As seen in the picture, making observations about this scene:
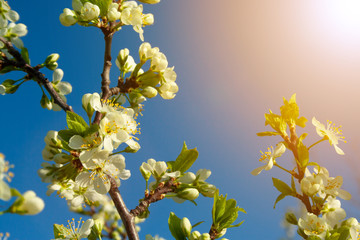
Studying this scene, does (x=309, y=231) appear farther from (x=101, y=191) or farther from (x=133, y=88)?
(x=133, y=88)

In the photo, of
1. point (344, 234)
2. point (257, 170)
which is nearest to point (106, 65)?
point (257, 170)

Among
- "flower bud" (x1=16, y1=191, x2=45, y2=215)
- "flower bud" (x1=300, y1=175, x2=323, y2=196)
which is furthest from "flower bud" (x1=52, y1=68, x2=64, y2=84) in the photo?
"flower bud" (x1=300, y1=175, x2=323, y2=196)

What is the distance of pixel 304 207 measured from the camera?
1.82m

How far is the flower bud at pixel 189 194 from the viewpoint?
1.72 metres

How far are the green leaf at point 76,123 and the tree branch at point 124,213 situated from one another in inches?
13.2

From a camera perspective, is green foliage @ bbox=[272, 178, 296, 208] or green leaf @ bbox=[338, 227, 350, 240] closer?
A: green leaf @ bbox=[338, 227, 350, 240]

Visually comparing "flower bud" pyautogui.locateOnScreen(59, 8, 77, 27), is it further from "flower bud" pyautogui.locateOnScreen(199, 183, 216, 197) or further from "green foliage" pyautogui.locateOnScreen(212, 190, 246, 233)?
"green foliage" pyautogui.locateOnScreen(212, 190, 246, 233)

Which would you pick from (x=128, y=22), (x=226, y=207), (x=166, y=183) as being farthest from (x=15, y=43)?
(x=226, y=207)

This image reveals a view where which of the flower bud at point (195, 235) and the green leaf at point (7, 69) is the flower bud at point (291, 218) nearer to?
the flower bud at point (195, 235)

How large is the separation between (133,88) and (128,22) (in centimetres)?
39

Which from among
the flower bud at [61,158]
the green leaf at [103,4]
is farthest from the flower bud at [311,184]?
the green leaf at [103,4]

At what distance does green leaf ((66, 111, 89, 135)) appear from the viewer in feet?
4.79

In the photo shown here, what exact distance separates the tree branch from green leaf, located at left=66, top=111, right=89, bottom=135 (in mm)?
336

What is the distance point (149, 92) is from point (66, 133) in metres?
0.59
